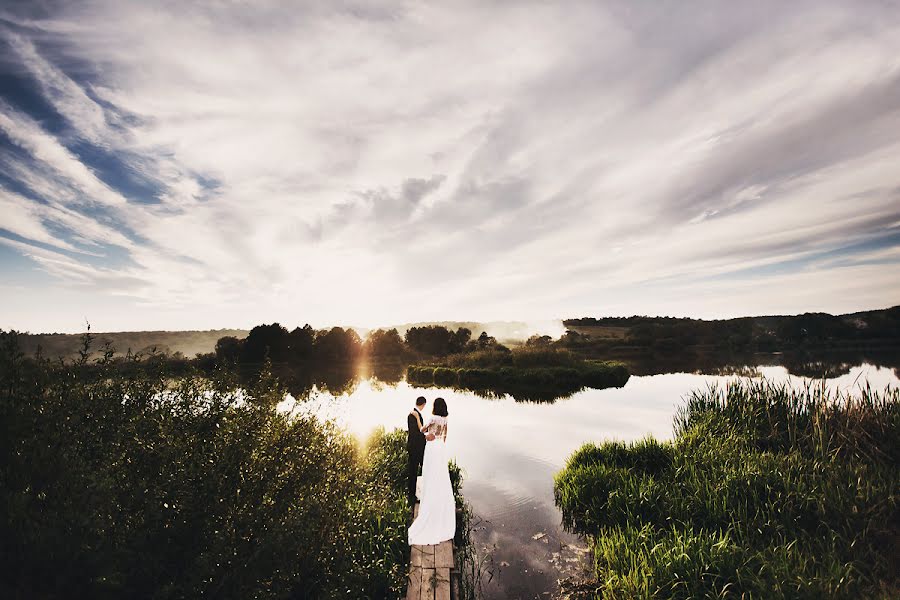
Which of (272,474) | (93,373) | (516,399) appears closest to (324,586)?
(272,474)

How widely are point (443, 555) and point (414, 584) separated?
1.06m

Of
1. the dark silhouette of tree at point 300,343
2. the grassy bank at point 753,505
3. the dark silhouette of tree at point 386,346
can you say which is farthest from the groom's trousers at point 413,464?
the dark silhouette of tree at point 386,346

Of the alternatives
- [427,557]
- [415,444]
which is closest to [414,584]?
[427,557]

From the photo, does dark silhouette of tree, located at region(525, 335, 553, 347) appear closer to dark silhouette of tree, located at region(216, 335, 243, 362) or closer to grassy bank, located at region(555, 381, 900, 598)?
grassy bank, located at region(555, 381, 900, 598)

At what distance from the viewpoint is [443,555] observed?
→ 752cm

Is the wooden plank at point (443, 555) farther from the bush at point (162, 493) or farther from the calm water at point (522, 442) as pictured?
the calm water at point (522, 442)

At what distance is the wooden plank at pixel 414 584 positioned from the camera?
6.28 meters

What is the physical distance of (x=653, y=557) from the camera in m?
7.05

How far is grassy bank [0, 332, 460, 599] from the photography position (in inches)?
132

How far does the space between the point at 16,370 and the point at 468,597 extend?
303 inches

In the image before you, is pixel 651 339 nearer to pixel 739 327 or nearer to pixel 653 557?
pixel 739 327

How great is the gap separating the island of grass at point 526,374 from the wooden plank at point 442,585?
24.8 meters

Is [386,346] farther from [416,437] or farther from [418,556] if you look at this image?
[418,556]

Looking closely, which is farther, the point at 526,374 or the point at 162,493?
the point at 526,374
